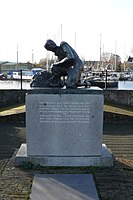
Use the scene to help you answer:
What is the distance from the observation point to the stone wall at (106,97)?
17562mm

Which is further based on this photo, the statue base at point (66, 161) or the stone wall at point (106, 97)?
the stone wall at point (106, 97)

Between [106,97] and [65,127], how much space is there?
1101 centimetres

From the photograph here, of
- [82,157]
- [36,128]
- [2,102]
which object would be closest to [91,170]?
[82,157]

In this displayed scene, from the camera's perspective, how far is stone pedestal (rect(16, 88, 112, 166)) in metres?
7.05

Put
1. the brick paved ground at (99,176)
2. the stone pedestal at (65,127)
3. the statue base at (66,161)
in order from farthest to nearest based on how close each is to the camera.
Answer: the statue base at (66,161)
the stone pedestal at (65,127)
the brick paved ground at (99,176)

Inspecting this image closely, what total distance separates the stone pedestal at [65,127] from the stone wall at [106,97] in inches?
413

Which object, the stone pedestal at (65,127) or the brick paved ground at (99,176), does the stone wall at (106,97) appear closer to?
the brick paved ground at (99,176)

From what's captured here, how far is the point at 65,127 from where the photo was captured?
712 centimetres

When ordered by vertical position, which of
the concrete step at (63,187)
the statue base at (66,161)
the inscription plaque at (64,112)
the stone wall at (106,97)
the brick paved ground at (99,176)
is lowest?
the brick paved ground at (99,176)

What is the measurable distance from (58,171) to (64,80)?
2130mm

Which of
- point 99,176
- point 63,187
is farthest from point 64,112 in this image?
point 63,187

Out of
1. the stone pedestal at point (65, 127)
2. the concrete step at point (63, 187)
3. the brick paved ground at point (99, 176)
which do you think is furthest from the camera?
the stone pedestal at point (65, 127)

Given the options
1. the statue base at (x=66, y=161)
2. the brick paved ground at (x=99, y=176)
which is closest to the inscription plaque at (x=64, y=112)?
the statue base at (x=66, y=161)

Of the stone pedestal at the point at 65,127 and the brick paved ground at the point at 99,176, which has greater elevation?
the stone pedestal at the point at 65,127
